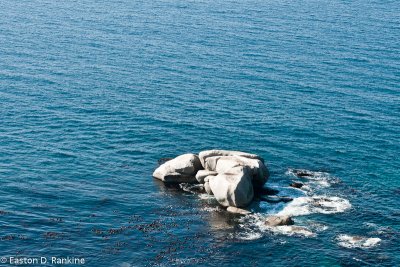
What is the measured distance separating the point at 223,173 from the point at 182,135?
25.1 m

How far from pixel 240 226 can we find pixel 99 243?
2105cm

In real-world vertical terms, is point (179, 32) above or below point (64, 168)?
above

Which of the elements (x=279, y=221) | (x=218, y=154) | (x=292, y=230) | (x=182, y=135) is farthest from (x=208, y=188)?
(x=182, y=135)

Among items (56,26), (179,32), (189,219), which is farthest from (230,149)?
(56,26)

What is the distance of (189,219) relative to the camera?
95.1m

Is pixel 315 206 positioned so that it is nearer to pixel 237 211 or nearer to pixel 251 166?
pixel 251 166

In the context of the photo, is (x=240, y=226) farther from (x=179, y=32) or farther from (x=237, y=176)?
(x=179, y=32)

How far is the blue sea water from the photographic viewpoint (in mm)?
87812

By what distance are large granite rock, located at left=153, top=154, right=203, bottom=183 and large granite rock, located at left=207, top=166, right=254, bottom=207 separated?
738cm

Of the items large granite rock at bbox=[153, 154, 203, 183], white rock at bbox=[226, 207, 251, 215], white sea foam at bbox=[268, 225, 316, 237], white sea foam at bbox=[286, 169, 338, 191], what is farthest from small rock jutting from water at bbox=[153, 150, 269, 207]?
white sea foam at bbox=[268, 225, 316, 237]

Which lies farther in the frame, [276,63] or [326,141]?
[276,63]

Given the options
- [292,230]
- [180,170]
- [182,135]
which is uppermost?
[182,135]

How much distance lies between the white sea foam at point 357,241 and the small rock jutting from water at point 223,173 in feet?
55.5

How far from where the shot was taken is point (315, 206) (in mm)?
99500
